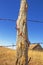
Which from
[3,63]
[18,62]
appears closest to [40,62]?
[3,63]

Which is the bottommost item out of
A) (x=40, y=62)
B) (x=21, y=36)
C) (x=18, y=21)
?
(x=40, y=62)

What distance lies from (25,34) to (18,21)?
51cm

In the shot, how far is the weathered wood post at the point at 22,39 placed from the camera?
22.3 feet

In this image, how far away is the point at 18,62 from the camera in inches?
272

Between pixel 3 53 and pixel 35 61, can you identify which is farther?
pixel 3 53

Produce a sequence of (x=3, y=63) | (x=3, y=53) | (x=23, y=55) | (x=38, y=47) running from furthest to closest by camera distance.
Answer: (x=38, y=47)
(x=3, y=53)
(x=3, y=63)
(x=23, y=55)

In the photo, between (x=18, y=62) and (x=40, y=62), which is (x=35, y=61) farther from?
(x=18, y=62)

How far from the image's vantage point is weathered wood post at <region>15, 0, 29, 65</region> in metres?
6.80

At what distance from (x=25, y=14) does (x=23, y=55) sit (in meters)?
1.36

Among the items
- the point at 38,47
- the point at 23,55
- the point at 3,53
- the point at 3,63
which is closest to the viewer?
the point at 23,55

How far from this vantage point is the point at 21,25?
22.5 feet

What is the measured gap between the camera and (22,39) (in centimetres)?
687

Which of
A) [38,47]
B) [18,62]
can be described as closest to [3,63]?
[18,62]

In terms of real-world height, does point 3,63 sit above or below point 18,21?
below
